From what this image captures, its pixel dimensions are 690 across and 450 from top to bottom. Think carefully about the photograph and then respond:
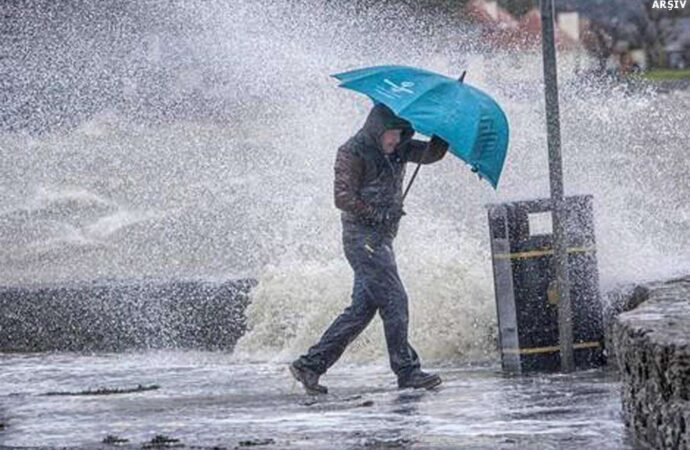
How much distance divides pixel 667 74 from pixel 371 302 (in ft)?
37.7

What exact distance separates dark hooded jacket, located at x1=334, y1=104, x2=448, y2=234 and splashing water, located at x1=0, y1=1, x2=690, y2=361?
5.39 feet

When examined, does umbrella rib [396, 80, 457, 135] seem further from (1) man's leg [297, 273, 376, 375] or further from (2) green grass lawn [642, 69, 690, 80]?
(2) green grass lawn [642, 69, 690, 80]

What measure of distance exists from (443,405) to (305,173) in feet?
24.1

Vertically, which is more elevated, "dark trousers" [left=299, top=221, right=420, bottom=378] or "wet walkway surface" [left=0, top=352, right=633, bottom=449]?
"dark trousers" [left=299, top=221, right=420, bottom=378]

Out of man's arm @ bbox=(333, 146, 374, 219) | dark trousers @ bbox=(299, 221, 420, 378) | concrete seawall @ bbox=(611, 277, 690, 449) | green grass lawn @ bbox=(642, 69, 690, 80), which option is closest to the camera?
concrete seawall @ bbox=(611, 277, 690, 449)

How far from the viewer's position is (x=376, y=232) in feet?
37.5

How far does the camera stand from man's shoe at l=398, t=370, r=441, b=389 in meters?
11.4

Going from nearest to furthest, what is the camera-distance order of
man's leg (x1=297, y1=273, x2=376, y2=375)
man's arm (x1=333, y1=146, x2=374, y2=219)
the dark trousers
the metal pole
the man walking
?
the metal pole
man's arm (x1=333, y1=146, x2=374, y2=219)
the man walking
the dark trousers
man's leg (x1=297, y1=273, x2=376, y2=375)

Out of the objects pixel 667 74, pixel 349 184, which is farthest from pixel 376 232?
pixel 667 74

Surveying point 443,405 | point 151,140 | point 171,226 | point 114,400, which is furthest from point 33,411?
point 151,140

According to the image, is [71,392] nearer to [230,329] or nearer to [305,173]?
[230,329]

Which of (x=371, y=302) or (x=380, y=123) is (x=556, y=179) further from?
(x=371, y=302)

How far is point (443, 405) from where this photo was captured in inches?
420

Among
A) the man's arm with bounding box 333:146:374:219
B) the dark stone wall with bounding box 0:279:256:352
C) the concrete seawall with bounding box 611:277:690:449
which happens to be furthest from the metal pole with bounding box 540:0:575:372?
the dark stone wall with bounding box 0:279:256:352
